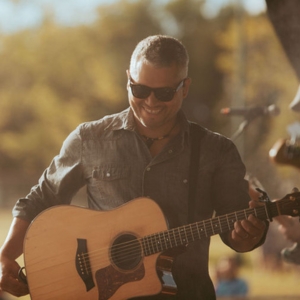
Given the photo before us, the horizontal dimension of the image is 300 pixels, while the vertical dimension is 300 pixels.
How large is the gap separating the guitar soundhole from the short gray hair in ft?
2.12

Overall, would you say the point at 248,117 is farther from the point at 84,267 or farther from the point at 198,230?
the point at 84,267

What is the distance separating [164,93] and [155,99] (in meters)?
0.04

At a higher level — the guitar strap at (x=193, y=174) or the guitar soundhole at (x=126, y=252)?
the guitar strap at (x=193, y=174)

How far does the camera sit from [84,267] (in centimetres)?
235

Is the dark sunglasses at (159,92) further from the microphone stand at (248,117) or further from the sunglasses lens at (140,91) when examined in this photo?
the microphone stand at (248,117)

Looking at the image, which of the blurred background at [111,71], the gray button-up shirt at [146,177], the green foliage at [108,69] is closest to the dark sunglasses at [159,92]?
the gray button-up shirt at [146,177]

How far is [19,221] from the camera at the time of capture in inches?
97.0

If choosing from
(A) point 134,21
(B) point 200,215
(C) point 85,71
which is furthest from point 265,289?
(B) point 200,215

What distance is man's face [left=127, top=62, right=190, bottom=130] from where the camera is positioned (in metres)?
2.37

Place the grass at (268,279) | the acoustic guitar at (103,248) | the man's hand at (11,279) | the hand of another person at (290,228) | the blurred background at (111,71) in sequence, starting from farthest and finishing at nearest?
the grass at (268,279)
the blurred background at (111,71)
the hand of another person at (290,228)
the man's hand at (11,279)
the acoustic guitar at (103,248)

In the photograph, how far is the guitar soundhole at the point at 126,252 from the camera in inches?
91.4

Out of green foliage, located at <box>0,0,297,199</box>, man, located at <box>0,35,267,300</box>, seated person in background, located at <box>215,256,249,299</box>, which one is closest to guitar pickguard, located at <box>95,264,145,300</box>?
man, located at <box>0,35,267,300</box>

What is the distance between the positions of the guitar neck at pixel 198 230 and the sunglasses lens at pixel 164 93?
48cm

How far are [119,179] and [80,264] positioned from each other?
0.35 meters
